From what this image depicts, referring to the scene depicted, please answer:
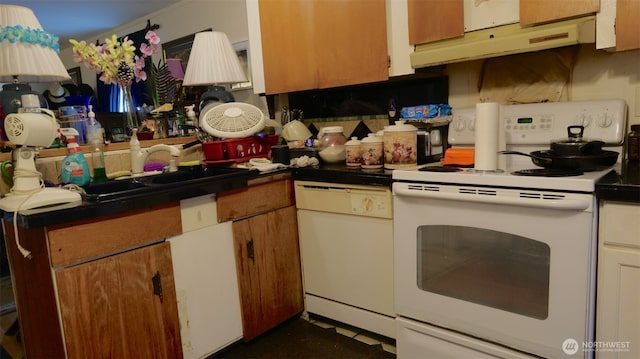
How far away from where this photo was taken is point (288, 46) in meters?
2.34

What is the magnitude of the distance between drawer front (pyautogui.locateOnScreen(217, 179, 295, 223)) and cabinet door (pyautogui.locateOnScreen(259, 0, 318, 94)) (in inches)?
25.1

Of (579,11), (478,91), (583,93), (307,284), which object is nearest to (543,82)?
(583,93)

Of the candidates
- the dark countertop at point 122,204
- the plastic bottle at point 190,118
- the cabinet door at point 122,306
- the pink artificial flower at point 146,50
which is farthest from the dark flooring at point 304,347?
the pink artificial flower at point 146,50

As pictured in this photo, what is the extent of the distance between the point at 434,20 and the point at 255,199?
115cm

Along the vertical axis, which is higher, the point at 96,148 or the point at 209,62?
the point at 209,62

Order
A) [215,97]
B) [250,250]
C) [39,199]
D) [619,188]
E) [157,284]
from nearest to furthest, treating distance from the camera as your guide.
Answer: [619,188] < [39,199] < [157,284] < [250,250] < [215,97]

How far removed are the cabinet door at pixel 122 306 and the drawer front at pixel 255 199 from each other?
312 mm

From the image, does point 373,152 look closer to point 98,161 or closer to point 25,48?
point 98,161

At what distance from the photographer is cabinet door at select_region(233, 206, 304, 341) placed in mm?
1907

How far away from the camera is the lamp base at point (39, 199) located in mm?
1316

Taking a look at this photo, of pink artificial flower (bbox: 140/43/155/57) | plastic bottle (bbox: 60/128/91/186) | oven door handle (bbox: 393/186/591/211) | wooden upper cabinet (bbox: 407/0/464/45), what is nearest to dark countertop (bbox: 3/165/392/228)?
oven door handle (bbox: 393/186/591/211)

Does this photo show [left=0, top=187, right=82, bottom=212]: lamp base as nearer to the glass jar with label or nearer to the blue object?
the glass jar with label

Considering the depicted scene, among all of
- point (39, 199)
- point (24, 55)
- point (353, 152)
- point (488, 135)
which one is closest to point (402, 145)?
point (353, 152)

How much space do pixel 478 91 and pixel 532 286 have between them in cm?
106
